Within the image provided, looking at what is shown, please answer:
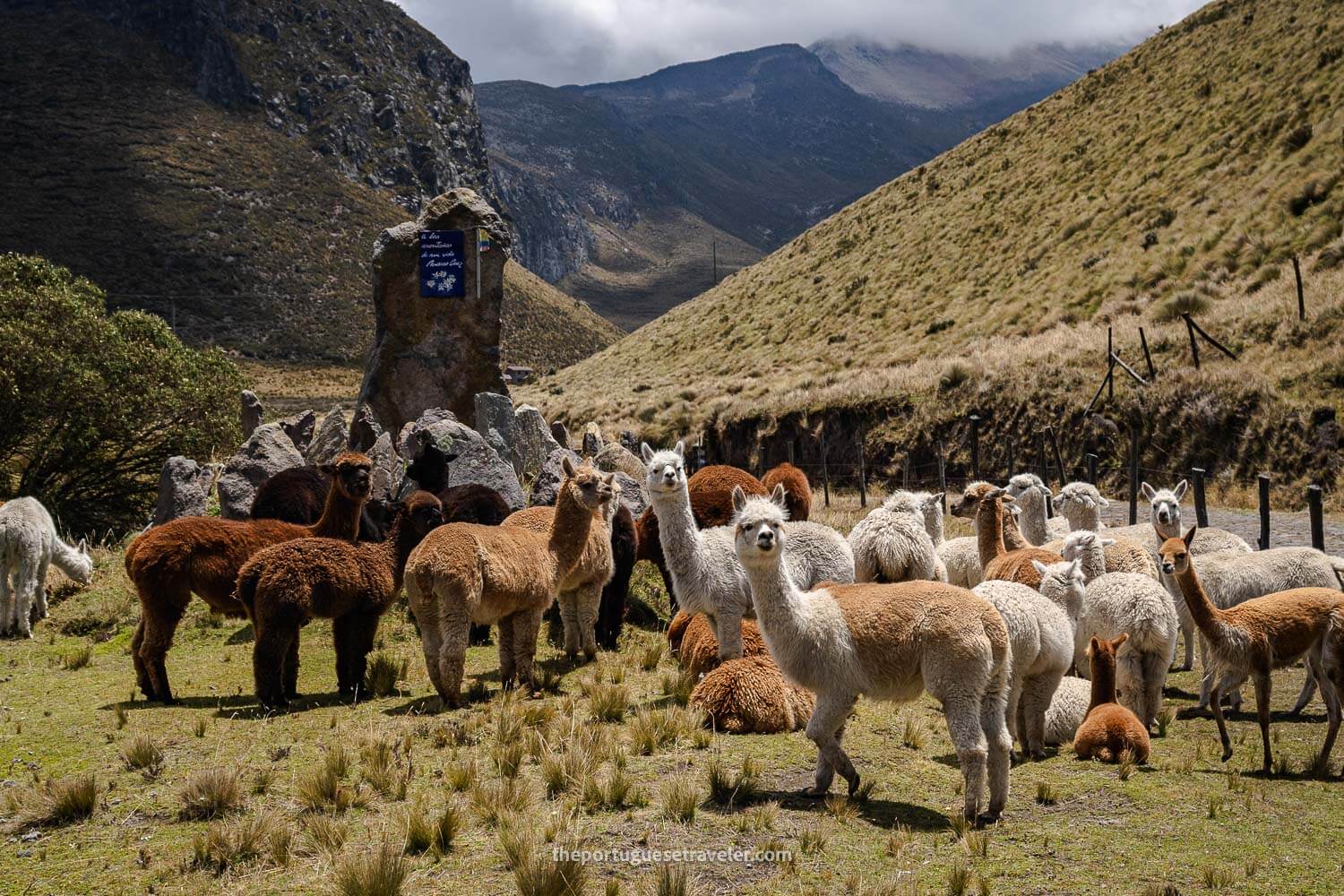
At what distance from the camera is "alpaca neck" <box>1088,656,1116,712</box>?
7715 millimetres

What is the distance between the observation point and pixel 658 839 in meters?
5.57

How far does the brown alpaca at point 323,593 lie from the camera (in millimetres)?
7754

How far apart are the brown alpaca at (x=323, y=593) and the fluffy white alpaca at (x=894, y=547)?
399 centimetres

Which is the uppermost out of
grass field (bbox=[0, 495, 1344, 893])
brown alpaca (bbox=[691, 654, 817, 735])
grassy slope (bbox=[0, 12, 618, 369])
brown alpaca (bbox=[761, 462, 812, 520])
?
grassy slope (bbox=[0, 12, 618, 369])

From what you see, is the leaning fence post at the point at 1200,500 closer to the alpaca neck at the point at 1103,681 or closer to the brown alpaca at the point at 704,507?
the brown alpaca at the point at 704,507

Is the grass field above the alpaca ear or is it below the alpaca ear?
below

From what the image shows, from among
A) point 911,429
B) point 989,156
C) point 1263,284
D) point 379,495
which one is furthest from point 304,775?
point 989,156

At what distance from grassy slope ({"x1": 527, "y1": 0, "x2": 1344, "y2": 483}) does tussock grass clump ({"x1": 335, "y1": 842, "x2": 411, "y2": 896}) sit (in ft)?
66.9

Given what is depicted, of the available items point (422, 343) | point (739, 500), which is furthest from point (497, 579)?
point (422, 343)

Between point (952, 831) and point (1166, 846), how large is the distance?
1.15 meters

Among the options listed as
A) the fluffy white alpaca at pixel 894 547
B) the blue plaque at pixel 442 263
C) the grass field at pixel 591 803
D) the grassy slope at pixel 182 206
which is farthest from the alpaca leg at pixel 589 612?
the grassy slope at pixel 182 206

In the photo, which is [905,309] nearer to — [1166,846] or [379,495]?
[379,495]

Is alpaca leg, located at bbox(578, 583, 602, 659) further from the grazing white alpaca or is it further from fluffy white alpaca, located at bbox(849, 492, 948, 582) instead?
the grazing white alpaca

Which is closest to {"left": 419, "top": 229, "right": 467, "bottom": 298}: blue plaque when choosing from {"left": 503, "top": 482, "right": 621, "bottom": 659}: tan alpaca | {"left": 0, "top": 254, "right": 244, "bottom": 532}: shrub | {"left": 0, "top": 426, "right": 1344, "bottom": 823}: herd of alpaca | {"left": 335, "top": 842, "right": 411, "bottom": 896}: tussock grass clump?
{"left": 0, "top": 254, "right": 244, "bottom": 532}: shrub
